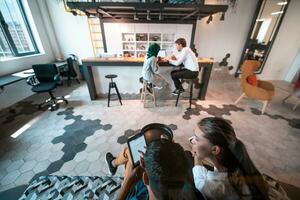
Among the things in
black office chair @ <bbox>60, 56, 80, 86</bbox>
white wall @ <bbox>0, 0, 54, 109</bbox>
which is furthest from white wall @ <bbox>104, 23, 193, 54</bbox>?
white wall @ <bbox>0, 0, 54, 109</bbox>

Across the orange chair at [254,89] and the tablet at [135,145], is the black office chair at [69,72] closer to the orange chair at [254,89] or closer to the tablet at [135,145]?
the tablet at [135,145]

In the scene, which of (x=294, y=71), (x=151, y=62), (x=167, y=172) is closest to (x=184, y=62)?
(x=151, y=62)

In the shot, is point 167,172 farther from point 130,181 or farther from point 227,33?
point 227,33

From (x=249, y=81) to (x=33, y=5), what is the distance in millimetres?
5550

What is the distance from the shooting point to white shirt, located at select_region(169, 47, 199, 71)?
2.47 meters

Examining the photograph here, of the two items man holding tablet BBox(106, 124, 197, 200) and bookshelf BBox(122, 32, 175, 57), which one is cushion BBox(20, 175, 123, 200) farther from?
bookshelf BBox(122, 32, 175, 57)

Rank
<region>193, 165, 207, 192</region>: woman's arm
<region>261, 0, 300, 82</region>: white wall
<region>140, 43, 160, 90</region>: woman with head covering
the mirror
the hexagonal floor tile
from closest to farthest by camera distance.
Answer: <region>193, 165, 207, 192</region>: woman's arm → the hexagonal floor tile → <region>140, 43, 160, 90</region>: woman with head covering → the mirror → <region>261, 0, 300, 82</region>: white wall

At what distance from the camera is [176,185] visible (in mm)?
471

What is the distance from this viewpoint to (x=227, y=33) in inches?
163

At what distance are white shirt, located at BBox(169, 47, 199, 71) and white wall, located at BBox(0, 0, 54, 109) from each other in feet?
11.4

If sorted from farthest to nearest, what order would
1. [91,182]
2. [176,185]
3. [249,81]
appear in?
[249,81] < [91,182] < [176,185]

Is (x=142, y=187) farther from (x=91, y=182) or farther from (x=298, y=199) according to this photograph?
(x=298, y=199)

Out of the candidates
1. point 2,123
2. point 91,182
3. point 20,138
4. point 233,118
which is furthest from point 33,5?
point 233,118

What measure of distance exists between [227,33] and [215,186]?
4.67 meters
